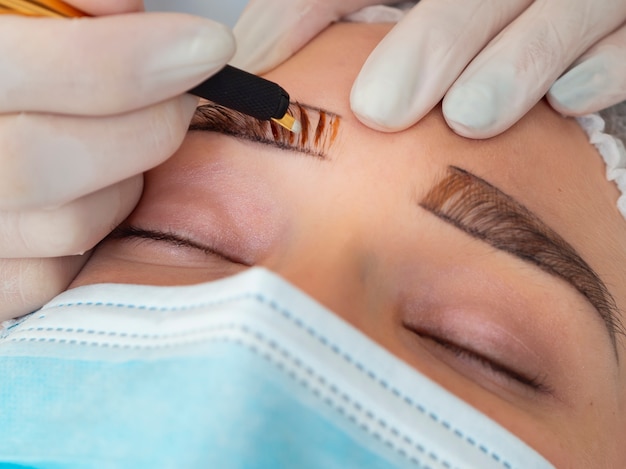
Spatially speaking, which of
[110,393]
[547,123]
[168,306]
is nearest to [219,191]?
[168,306]

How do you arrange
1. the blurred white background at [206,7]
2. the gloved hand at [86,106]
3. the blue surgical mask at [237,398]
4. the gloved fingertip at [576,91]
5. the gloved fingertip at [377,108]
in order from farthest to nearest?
the blurred white background at [206,7], the gloved fingertip at [576,91], the gloved fingertip at [377,108], the gloved hand at [86,106], the blue surgical mask at [237,398]

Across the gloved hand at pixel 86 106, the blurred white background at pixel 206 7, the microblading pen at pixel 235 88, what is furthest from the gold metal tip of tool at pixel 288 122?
the blurred white background at pixel 206 7

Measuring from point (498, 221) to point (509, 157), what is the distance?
4.9 inches

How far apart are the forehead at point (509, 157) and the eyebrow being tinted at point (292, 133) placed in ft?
0.06

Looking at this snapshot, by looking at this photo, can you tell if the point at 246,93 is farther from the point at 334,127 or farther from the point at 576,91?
the point at 576,91

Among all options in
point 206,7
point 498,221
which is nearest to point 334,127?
point 498,221

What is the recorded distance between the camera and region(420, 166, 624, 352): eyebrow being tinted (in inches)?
33.6

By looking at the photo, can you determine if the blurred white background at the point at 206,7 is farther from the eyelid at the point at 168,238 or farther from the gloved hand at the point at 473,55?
the eyelid at the point at 168,238

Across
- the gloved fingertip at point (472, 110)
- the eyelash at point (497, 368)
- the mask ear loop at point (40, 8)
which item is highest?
the mask ear loop at point (40, 8)

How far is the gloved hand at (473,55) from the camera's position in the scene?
914 millimetres

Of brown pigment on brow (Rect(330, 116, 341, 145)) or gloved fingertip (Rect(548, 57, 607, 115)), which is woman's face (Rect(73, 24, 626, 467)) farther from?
gloved fingertip (Rect(548, 57, 607, 115))

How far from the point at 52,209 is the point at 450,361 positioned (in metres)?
0.58

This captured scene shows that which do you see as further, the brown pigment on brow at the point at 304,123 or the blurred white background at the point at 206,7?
the blurred white background at the point at 206,7

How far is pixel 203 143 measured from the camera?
960 mm
